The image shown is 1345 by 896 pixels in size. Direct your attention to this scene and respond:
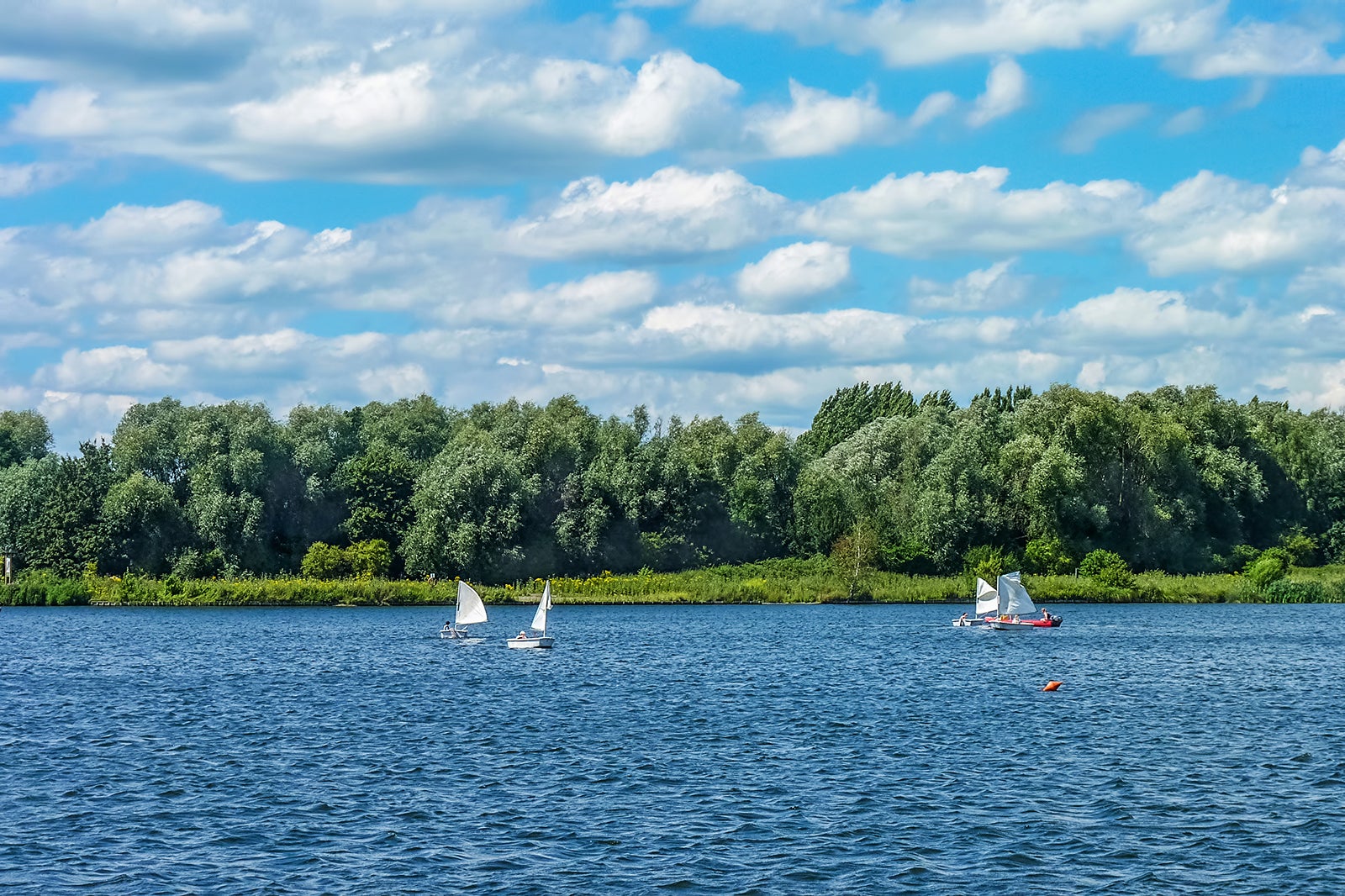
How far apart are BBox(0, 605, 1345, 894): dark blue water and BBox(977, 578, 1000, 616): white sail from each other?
1631cm

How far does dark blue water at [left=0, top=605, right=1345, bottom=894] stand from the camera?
26.2 metres

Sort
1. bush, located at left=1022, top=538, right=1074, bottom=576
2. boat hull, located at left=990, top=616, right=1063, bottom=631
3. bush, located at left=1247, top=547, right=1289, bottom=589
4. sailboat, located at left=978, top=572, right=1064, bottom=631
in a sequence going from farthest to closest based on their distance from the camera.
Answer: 1. bush, located at left=1022, top=538, right=1074, bottom=576
2. bush, located at left=1247, top=547, right=1289, bottom=589
3. sailboat, located at left=978, top=572, right=1064, bottom=631
4. boat hull, located at left=990, top=616, right=1063, bottom=631

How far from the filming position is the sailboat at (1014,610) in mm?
86938

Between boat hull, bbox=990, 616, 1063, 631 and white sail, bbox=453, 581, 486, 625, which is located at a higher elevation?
white sail, bbox=453, 581, 486, 625

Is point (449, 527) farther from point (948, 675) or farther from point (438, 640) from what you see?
point (948, 675)

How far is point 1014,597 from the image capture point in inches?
3442

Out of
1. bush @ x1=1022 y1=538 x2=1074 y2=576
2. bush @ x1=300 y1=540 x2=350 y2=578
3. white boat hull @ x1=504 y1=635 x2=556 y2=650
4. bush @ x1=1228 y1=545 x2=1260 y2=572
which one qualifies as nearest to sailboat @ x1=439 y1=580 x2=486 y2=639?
white boat hull @ x1=504 y1=635 x2=556 y2=650

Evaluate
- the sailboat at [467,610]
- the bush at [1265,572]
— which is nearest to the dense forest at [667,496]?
the bush at [1265,572]

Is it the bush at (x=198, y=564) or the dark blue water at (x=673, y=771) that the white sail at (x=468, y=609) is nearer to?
the dark blue water at (x=673, y=771)

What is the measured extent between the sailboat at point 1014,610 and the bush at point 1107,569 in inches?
1111

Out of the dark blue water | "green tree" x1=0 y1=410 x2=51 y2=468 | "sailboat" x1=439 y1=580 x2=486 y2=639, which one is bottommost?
the dark blue water

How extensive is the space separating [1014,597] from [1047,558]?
1315 inches

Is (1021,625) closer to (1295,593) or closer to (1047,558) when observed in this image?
(1047,558)

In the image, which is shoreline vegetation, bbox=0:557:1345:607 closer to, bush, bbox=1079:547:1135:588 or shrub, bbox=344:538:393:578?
bush, bbox=1079:547:1135:588
